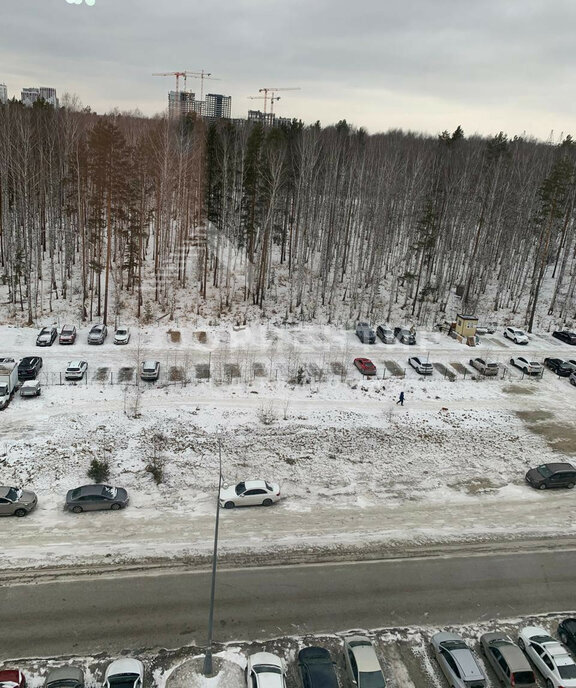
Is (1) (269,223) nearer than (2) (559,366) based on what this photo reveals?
No

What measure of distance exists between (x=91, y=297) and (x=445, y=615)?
39.9 m

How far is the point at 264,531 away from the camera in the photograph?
22891 millimetres

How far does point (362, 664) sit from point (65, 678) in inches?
346

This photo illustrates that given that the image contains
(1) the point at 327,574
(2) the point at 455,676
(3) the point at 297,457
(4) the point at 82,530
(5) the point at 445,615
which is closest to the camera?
(2) the point at 455,676

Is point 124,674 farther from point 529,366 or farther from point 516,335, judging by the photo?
point 516,335

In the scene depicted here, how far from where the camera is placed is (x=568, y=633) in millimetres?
17797

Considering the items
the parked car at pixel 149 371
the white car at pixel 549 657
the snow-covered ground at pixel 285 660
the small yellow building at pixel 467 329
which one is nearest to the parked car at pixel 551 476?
the snow-covered ground at pixel 285 660

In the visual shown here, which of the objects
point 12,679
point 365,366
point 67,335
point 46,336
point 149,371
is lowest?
point 12,679

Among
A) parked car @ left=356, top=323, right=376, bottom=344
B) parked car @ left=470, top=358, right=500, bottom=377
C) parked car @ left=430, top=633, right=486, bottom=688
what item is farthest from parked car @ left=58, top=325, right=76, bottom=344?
parked car @ left=430, top=633, right=486, bottom=688

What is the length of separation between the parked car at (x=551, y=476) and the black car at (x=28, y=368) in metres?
31.7

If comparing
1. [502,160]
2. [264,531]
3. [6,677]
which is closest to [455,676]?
[264,531]

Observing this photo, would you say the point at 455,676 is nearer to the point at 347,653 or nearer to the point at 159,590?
the point at 347,653

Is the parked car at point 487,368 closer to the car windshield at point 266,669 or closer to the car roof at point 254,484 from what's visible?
the car roof at point 254,484

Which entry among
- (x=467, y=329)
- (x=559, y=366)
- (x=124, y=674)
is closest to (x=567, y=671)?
(x=124, y=674)
